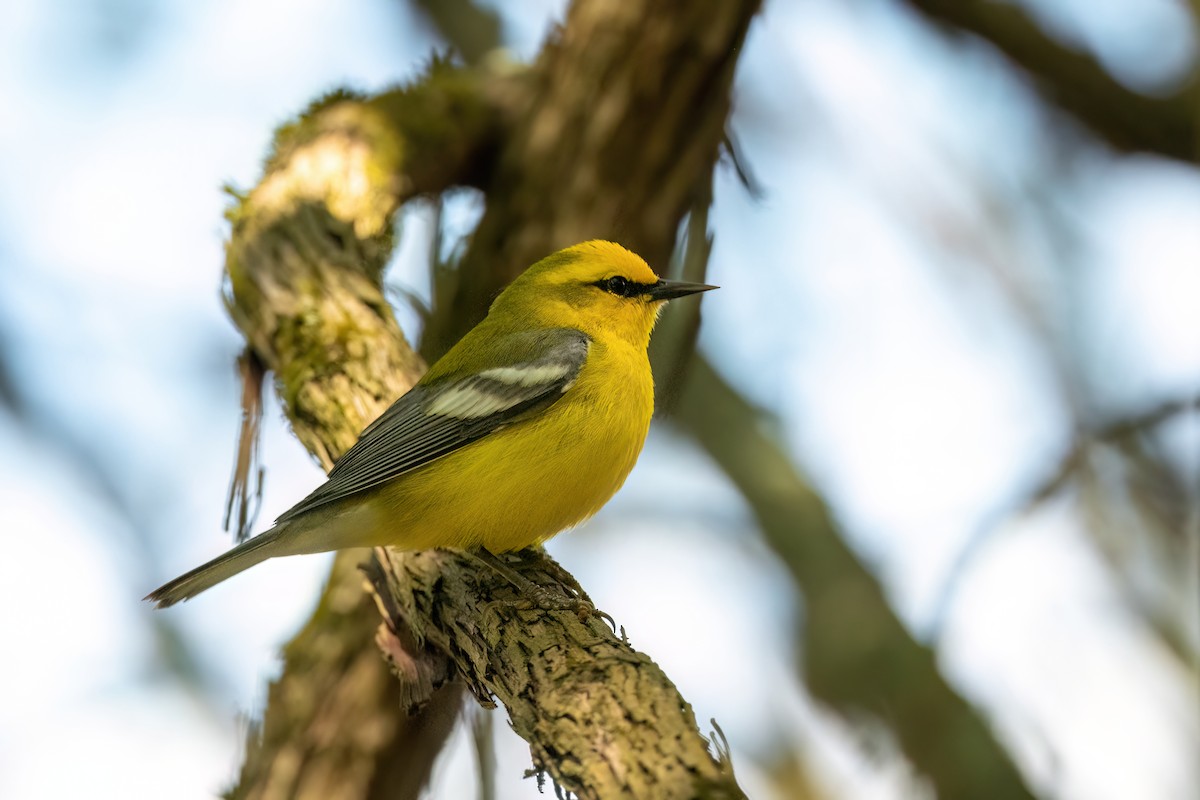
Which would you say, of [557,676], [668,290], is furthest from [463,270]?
[557,676]

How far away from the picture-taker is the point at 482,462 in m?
4.18

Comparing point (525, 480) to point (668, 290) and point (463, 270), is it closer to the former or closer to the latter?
point (668, 290)

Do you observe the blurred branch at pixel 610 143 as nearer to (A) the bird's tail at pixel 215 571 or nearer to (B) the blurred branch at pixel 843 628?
(B) the blurred branch at pixel 843 628

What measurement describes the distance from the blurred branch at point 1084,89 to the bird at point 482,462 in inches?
153

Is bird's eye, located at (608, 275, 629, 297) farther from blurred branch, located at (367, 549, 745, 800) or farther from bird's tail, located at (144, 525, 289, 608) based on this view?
bird's tail, located at (144, 525, 289, 608)

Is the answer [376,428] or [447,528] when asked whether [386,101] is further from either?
[447,528]

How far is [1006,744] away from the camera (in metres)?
5.56

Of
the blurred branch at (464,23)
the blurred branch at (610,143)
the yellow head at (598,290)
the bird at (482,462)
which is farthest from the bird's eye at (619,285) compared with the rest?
the blurred branch at (464,23)

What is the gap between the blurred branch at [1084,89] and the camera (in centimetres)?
652

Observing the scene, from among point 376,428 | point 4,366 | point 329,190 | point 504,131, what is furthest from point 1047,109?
point 4,366

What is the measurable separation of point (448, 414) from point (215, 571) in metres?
1.06

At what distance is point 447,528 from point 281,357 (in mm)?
1396

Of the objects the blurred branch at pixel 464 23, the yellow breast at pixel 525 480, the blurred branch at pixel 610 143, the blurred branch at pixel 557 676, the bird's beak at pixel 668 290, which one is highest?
the blurred branch at pixel 464 23

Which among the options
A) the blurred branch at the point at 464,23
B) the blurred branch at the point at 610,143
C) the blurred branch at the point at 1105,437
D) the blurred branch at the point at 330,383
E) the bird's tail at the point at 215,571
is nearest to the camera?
the bird's tail at the point at 215,571
